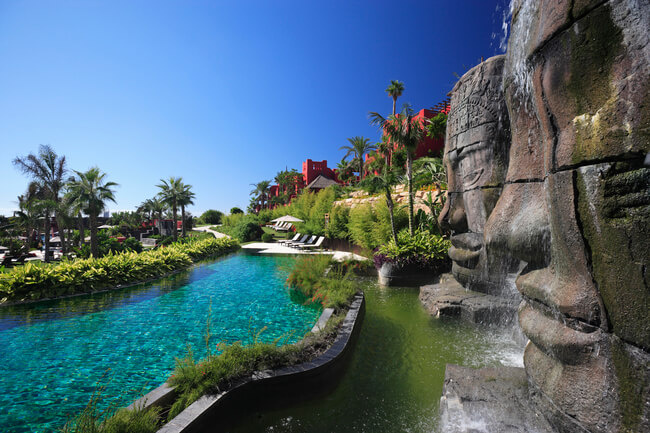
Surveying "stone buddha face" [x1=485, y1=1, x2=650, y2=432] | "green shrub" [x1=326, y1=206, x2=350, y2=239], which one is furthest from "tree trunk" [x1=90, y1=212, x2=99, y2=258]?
"stone buddha face" [x1=485, y1=1, x2=650, y2=432]

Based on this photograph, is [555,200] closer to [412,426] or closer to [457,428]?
[457,428]

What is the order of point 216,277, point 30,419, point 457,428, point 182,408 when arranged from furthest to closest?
point 216,277 → point 30,419 → point 182,408 → point 457,428

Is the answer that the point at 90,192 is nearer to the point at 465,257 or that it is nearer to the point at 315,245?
the point at 315,245

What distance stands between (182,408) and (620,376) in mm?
3113

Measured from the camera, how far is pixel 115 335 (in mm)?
4918

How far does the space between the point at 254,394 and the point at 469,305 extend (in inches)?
152

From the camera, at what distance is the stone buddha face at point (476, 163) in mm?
5164

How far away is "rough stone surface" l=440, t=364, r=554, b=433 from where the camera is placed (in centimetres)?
203

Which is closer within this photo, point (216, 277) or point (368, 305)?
point (368, 305)

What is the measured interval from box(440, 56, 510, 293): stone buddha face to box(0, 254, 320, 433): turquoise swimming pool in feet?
10.8

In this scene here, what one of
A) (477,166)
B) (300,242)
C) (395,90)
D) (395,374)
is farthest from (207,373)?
(395,90)

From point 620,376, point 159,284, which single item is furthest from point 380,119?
point 620,376

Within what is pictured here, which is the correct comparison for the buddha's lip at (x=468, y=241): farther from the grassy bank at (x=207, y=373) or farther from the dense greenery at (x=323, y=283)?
the grassy bank at (x=207, y=373)

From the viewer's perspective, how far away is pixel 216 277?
1005cm
